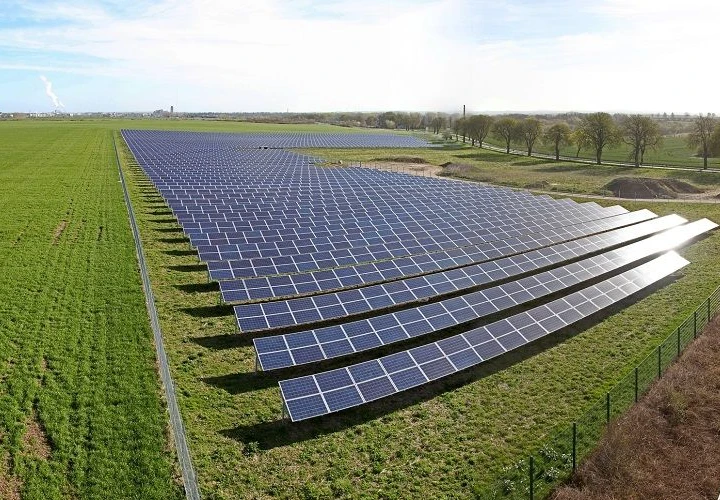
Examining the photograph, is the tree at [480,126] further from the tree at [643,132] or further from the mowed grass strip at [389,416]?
the mowed grass strip at [389,416]

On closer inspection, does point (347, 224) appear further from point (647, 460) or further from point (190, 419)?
point (647, 460)

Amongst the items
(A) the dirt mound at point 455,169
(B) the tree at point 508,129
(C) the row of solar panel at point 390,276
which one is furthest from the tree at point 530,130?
(C) the row of solar panel at point 390,276

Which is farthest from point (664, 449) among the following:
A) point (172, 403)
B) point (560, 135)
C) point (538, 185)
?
point (560, 135)

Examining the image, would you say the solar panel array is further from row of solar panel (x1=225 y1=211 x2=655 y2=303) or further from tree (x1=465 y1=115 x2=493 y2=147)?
tree (x1=465 y1=115 x2=493 y2=147)

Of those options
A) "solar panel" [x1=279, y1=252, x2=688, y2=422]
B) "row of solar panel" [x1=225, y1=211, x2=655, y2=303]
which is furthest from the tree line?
"solar panel" [x1=279, y1=252, x2=688, y2=422]

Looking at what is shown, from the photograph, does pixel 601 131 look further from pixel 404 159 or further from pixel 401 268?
pixel 401 268

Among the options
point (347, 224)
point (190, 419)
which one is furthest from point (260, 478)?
point (347, 224)
